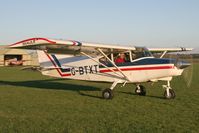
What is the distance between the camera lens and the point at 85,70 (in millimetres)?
13828

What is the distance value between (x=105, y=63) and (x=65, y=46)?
2135 mm

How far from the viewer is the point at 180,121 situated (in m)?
7.35

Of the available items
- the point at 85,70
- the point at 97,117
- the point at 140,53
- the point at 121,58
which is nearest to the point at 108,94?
the point at 121,58

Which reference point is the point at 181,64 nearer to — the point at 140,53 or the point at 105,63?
the point at 140,53

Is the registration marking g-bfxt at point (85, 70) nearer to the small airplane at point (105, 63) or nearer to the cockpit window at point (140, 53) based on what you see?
the small airplane at point (105, 63)

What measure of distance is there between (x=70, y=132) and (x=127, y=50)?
725 centimetres

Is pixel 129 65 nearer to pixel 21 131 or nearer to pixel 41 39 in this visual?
pixel 41 39

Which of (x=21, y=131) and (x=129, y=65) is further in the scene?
(x=129, y=65)

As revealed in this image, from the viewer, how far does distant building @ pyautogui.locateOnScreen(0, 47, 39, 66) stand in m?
72.4

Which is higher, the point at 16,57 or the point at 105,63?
the point at 16,57

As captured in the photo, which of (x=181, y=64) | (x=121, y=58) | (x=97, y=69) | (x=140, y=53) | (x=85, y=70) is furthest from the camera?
(x=85, y=70)

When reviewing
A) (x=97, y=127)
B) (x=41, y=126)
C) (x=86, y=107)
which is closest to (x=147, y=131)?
(x=97, y=127)

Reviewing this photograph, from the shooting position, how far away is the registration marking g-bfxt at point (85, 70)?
13.6 metres

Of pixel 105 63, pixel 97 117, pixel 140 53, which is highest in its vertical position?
pixel 140 53
